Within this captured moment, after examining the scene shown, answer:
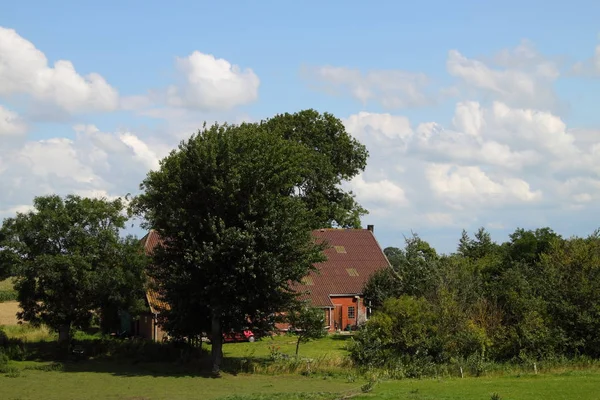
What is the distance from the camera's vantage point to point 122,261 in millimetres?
45688

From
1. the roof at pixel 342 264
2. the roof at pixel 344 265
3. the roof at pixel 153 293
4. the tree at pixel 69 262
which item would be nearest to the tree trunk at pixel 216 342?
the roof at pixel 153 293

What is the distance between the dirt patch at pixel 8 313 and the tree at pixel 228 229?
69.5ft

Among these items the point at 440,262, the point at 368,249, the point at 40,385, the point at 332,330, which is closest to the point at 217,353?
the point at 40,385

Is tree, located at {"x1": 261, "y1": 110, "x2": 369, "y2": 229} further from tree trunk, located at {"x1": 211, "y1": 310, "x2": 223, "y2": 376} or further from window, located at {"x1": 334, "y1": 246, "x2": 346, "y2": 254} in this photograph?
tree trunk, located at {"x1": 211, "y1": 310, "x2": 223, "y2": 376}

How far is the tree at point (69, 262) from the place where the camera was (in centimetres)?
4341

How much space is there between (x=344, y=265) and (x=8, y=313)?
32.3 meters

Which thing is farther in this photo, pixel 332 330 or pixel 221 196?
pixel 332 330

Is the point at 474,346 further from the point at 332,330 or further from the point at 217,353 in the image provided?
the point at 332,330

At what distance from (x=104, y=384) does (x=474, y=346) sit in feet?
67.9

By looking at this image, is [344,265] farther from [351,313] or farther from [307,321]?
[307,321]

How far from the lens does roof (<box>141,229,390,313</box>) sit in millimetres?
62597

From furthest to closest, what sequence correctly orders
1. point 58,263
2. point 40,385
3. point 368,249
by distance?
point 368,249, point 58,263, point 40,385

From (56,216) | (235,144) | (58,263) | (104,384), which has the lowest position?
(104,384)

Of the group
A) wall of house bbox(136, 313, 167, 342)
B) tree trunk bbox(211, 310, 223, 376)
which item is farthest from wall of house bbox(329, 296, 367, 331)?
tree trunk bbox(211, 310, 223, 376)
